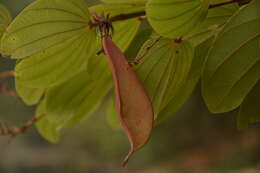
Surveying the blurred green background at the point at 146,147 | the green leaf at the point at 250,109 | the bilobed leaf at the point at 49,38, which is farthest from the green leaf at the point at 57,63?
the blurred green background at the point at 146,147

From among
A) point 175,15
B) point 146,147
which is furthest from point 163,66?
point 146,147

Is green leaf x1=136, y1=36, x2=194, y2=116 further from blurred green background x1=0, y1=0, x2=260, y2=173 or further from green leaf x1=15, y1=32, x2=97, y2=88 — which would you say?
blurred green background x1=0, y1=0, x2=260, y2=173

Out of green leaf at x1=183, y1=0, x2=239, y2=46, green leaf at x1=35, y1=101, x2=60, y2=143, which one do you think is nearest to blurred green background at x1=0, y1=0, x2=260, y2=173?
green leaf at x1=35, y1=101, x2=60, y2=143

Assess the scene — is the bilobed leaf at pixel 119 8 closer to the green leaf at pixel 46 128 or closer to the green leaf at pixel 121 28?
the green leaf at pixel 121 28

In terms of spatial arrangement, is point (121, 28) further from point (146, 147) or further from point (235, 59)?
point (146, 147)

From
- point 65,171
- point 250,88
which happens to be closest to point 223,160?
point 65,171

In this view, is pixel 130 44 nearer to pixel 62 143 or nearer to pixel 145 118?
pixel 145 118
